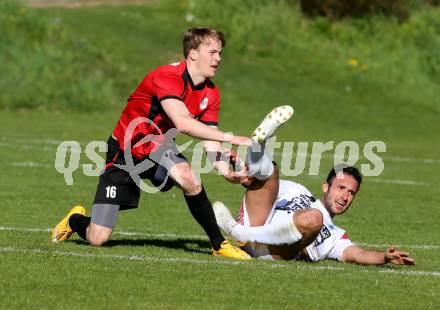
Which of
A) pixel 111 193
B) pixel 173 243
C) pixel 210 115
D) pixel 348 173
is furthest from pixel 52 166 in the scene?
pixel 348 173

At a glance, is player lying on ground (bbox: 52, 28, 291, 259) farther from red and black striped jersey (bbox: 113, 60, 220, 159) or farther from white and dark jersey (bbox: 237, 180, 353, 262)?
white and dark jersey (bbox: 237, 180, 353, 262)

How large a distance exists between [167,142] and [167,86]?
1.96ft

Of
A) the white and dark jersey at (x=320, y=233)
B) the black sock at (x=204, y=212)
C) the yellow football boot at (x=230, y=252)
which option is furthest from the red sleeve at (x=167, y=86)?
the yellow football boot at (x=230, y=252)

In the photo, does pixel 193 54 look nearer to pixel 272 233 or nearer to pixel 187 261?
pixel 272 233

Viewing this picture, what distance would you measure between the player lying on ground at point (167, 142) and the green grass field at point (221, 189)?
0.81ft

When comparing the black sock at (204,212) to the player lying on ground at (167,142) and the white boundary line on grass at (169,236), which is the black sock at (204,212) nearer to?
the player lying on ground at (167,142)

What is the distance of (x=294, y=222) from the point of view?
914cm

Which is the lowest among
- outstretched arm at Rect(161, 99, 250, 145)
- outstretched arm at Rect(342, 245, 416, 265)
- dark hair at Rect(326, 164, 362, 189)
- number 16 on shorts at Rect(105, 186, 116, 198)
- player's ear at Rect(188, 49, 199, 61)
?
outstretched arm at Rect(342, 245, 416, 265)

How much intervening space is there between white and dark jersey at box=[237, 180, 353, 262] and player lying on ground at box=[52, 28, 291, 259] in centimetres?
31

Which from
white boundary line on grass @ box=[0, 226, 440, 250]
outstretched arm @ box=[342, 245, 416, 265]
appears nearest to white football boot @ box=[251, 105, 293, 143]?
outstretched arm @ box=[342, 245, 416, 265]

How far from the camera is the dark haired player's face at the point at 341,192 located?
9.77m

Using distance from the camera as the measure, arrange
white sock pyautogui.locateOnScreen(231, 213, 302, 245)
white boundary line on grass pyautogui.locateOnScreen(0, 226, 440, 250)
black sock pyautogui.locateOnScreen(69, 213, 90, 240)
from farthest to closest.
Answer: white boundary line on grass pyautogui.locateOnScreen(0, 226, 440, 250), black sock pyautogui.locateOnScreen(69, 213, 90, 240), white sock pyautogui.locateOnScreen(231, 213, 302, 245)

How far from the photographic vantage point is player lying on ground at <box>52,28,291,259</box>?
9516mm

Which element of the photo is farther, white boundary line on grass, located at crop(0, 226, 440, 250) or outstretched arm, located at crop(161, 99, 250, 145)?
white boundary line on grass, located at crop(0, 226, 440, 250)
